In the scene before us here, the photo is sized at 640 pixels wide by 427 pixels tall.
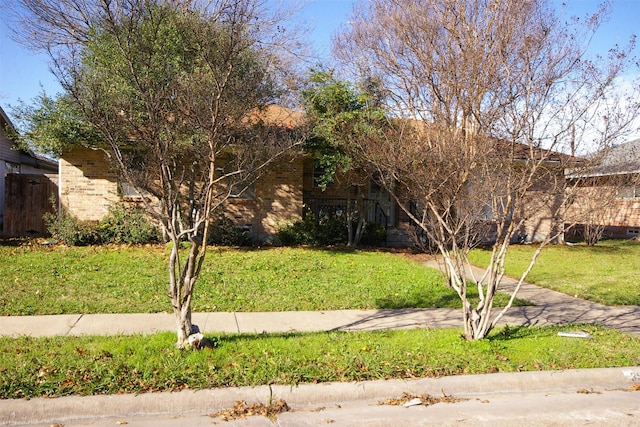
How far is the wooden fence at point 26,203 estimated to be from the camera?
16.5 meters

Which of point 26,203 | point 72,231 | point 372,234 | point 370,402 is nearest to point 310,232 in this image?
point 372,234

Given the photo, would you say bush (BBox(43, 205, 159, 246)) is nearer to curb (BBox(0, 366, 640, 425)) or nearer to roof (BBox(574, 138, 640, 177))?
curb (BBox(0, 366, 640, 425))

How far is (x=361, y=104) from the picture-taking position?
1303cm

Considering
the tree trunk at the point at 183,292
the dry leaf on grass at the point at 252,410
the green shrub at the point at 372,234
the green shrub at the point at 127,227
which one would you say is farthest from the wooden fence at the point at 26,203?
the dry leaf on grass at the point at 252,410

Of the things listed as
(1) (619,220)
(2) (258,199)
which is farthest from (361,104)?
(1) (619,220)

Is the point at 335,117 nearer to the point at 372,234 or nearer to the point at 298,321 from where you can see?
the point at 372,234

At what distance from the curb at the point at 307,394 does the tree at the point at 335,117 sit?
7025mm

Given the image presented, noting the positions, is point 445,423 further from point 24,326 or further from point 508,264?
point 508,264

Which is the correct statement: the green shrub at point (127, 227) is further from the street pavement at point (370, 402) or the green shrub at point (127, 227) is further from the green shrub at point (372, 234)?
the street pavement at point (370, 402)

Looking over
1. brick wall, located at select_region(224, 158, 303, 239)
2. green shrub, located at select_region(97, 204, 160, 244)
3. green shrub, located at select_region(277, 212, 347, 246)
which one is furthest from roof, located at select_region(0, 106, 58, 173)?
green shrub, located at select_region(277, 212, 347, 246)

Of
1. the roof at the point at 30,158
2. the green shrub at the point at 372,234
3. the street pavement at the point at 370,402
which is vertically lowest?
the street pavement at the point at 370,402

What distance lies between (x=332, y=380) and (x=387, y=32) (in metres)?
11.7

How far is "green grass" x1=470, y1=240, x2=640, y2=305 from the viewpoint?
32.0ft

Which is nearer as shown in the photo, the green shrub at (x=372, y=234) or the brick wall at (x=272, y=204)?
the brick wall at (x=272, y=204)
